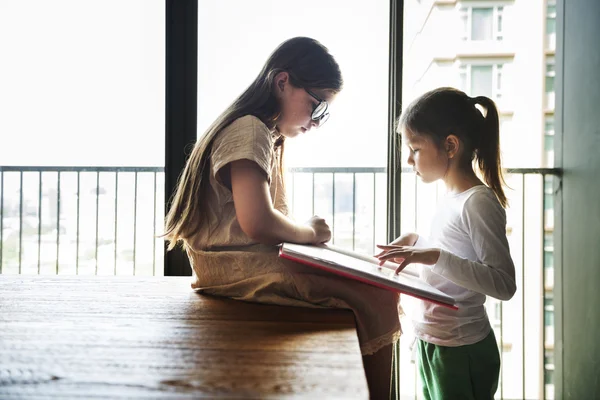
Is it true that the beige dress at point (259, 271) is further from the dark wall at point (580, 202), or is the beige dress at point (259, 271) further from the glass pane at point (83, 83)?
the dark wall at point (580, 202)

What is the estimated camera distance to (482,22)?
82.1 inches

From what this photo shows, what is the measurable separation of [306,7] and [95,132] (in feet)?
3.63

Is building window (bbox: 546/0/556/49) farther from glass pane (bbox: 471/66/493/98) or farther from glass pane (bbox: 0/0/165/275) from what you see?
glass pane (bbox: 0/0/165/275)

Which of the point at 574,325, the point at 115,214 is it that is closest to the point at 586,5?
the point at 574,325

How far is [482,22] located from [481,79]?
260mm

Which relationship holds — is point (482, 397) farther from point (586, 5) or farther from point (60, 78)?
point (60, 78)

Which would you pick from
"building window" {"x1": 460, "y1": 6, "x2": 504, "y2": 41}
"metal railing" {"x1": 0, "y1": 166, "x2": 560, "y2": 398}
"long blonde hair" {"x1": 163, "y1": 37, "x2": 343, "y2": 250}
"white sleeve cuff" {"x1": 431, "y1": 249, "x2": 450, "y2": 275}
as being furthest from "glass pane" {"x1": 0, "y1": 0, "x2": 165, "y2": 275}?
"building window" {"x1": 460, "y1": 6, "x2": 504, "y2": 41}

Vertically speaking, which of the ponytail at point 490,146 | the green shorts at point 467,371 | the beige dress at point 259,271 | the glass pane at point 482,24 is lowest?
the green shorts at point 467,371

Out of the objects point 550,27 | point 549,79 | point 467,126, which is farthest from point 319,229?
point 550,27

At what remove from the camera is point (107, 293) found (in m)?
1.26

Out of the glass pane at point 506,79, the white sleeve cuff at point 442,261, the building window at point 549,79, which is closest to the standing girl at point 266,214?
the white sleeve cuff at point 442,261

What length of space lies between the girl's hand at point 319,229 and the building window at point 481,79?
1233 millimetres

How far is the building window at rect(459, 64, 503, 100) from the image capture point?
2.12 metres

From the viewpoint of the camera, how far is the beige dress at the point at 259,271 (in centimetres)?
108
